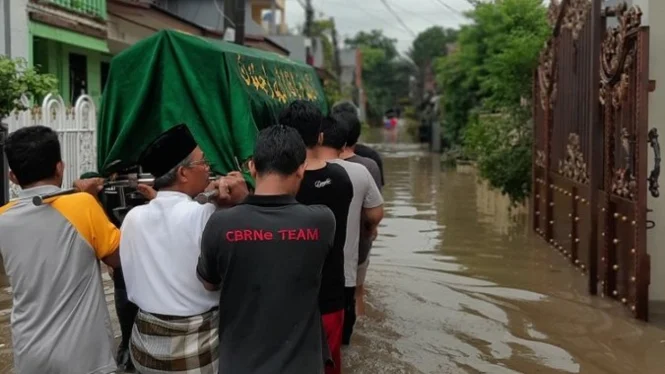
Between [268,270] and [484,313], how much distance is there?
5.05m

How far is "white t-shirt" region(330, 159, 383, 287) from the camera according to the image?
551 centimetres

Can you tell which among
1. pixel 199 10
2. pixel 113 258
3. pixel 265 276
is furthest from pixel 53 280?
pixel 199 10

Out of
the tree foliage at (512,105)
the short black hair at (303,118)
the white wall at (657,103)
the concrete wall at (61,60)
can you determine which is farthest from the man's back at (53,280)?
the concrete wall at (61,60)

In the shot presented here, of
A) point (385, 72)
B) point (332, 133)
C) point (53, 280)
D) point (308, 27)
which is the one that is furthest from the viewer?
point (385, 72)

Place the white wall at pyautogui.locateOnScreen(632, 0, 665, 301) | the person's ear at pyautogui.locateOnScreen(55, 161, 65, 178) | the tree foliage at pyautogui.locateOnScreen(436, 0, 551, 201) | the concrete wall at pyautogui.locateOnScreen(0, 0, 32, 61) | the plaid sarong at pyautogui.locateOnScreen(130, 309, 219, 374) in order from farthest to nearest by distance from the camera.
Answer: the tree foliage at pyautogui.locateOnScreen(436, 0, 551, 201)
the concrete wall at pyautogui.locateOnScreen(0, 0, 32, 61)
the white wall at pyautogui.locateOnScreen(632, 0, 665, 301)
the person's ear at pyautogui.locateOnScreen(55, 161, 65, 178)
the plaid sarong at pyautogui.locateOnScreen(130, 309, 219, 374)

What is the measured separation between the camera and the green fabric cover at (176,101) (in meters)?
5.13

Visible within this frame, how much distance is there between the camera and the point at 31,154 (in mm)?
3525

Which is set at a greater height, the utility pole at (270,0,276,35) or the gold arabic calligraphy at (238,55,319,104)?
the utility pole at (270,0,276,35)

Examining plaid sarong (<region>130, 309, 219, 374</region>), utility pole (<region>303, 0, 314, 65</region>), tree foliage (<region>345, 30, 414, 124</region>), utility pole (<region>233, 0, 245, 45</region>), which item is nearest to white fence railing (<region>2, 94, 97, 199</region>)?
utility pole (<region>233, 0, 245, 45</region>)

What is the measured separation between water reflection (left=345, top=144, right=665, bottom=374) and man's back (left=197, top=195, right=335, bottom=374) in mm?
3027

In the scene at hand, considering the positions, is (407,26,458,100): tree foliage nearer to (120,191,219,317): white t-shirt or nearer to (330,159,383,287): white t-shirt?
(330,159,383,287): white t-shirt

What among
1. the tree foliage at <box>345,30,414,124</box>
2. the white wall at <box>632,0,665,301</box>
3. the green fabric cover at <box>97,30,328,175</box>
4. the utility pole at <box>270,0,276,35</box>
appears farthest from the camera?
the tree foliage at <box>345,30,414,124</box>

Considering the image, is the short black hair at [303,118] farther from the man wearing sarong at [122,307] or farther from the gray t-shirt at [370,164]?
the gray t-shirt at [370,164]

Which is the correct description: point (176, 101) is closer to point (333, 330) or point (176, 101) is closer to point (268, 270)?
point (333, 330)
